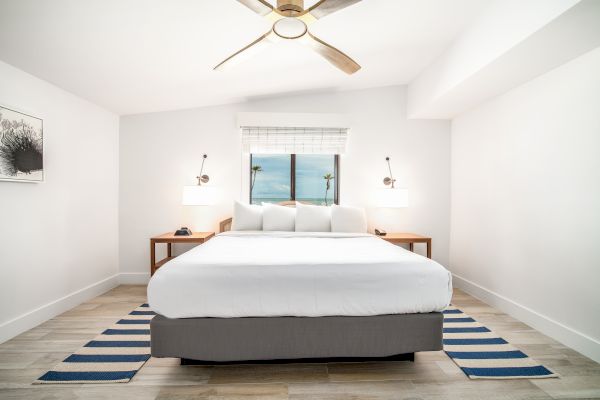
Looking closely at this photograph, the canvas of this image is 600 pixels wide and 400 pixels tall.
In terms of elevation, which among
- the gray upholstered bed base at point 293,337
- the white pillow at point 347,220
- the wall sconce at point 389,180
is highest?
the wall sconce at point 389,180

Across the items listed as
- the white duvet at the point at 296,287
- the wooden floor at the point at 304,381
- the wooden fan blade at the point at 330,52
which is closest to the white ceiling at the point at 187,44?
the wooden fan blade at the point at 330,52

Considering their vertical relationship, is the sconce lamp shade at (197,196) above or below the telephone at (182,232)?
above

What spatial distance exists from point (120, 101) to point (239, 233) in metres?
1.98

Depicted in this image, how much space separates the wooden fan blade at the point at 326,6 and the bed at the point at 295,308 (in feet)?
4.84

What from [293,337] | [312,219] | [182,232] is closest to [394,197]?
[312,219]

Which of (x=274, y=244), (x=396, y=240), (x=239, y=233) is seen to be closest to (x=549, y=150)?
(x=396, y=240)

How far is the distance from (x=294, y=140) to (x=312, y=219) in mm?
1201

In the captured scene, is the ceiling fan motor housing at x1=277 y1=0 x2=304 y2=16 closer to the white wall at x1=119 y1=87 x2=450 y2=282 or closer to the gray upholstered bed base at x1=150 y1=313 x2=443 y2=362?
the gray upholstered bed base at x1=150 y1=313 x2=443 y2=362

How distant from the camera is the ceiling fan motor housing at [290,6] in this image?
1.76 m

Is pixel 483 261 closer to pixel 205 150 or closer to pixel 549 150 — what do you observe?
pixel 549 150

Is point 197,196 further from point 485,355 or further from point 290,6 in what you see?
point 485,355

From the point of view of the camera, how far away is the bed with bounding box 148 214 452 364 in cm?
182

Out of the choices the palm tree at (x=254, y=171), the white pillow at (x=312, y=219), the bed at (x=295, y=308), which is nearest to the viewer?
the bed at (x=295, y=308)

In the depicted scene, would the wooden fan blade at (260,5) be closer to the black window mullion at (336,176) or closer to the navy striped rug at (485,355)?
the navy striped rug at (485,355)
